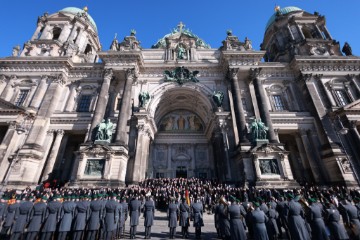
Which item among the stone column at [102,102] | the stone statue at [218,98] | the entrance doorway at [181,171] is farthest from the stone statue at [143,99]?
the entrance doorway at [181,171]

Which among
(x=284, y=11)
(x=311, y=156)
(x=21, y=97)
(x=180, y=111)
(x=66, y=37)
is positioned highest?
(x=284, y=11)

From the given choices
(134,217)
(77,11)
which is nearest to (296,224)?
(134,217)

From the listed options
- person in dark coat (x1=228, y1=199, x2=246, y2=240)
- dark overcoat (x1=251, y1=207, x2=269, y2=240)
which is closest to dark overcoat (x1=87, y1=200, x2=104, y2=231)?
person in dark coat (x1=228, y1=199, x2=246, y2=240)

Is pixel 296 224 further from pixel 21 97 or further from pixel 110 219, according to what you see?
pixel 21 97

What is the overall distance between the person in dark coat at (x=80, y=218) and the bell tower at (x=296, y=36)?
26928 millimetres

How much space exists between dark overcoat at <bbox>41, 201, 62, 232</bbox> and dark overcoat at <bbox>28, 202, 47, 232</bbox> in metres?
Result: 0.16

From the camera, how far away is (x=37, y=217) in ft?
21.2

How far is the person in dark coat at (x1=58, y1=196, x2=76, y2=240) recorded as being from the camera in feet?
20.4

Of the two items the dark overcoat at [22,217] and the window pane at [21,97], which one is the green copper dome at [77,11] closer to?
the window pane at [21,97]

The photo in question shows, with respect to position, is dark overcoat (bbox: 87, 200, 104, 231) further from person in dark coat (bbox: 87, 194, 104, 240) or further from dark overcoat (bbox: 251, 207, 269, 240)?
dark overcoat (bbox: 251, 207, 269, 240)

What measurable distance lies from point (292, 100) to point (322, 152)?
21.8ft

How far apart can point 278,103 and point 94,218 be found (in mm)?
21962

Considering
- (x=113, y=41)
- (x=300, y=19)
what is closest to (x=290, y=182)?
(x=113, y=41)

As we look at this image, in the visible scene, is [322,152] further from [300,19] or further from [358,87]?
[300,19]
